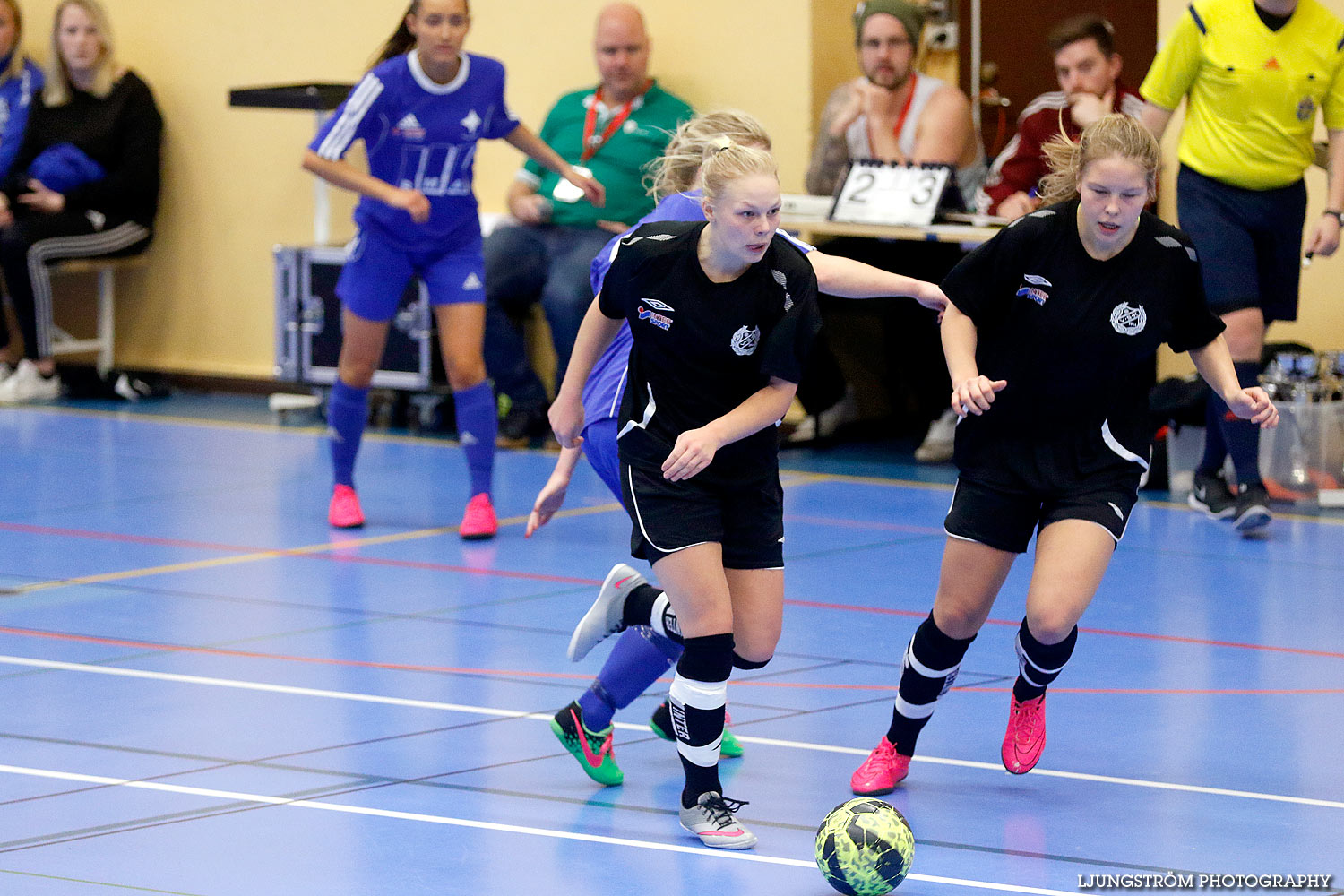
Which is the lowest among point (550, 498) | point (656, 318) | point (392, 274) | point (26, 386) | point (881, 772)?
point (26, 386)

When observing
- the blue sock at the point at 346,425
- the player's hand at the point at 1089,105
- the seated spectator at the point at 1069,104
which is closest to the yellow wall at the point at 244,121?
the seated spectator at the point at 1069,104

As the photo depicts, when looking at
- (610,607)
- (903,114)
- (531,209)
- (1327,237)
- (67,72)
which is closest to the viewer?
(610,607)

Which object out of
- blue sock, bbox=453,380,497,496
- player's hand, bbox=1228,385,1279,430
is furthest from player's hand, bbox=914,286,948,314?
blue sock, bbox=453,380,497,496

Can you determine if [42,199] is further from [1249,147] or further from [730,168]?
[730,168]

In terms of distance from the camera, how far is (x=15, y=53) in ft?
36.5

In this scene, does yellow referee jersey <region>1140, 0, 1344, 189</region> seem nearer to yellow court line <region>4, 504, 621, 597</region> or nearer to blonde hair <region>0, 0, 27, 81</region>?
yellow court line <region>4, 504, 621, 597</region>

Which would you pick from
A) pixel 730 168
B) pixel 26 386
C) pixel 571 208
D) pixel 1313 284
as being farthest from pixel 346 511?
pixel 1313 284

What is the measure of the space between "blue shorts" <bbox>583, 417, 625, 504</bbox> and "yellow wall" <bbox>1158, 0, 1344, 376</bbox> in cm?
457

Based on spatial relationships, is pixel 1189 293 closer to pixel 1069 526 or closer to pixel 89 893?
pixel 1069 526

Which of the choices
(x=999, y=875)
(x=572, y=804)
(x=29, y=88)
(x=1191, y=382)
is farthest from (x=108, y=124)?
(x=999, y=875)

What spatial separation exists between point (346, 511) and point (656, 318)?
12.0 ft

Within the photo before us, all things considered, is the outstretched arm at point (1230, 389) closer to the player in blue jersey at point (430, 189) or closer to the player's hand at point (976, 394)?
the player's hand at point (976, 394)

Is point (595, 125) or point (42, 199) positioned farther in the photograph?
point (42, 199)

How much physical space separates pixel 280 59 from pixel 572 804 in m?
7.76
